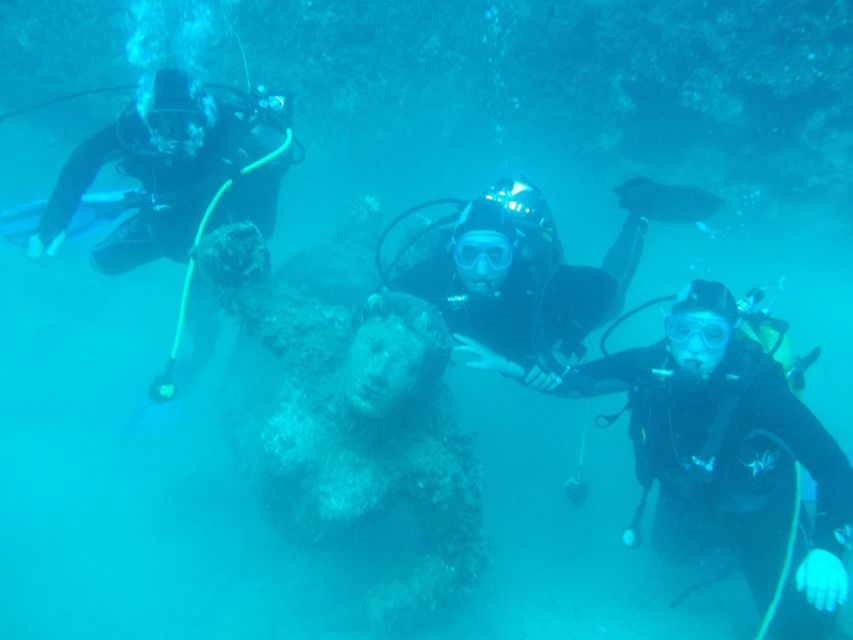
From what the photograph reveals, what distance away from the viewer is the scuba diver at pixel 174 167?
4973 mm

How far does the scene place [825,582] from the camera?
11.5 ft

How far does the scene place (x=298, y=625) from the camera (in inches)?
223

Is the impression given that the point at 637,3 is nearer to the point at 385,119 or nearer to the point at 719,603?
the point at 385,119

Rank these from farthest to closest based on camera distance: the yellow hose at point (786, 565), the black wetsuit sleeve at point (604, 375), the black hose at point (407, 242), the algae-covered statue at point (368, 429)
→ the black hose at point (407, 242) < the black wetsuit sleeve at point (604, 375) < the algae-covered statue at point (368, 429) < the yellow hose at point (786, 565)

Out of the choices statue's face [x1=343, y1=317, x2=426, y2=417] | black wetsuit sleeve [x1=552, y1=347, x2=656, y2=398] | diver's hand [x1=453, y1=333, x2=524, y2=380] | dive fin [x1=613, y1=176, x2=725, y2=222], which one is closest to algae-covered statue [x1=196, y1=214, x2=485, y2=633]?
statue's face [x1=343, y1=317, x2=426, y2=417]

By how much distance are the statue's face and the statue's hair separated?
59 mm

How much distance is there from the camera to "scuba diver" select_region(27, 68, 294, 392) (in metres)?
4.97

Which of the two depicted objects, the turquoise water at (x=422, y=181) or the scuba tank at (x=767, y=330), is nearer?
the scuba tank at (x=767, y=330)

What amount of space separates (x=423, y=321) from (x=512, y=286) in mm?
1743

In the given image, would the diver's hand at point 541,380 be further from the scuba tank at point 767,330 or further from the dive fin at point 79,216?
the dive fin at point 79,216

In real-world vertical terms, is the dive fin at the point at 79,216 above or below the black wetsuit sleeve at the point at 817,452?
below

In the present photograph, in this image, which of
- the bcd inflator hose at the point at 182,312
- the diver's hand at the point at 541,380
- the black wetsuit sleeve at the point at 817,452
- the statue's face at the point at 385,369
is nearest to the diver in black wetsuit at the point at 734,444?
the black wetsuit sleeve at the point at 817,452

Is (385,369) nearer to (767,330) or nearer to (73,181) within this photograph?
(73,181)

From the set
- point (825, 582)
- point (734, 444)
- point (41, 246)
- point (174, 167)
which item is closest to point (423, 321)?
point (734, 444)
